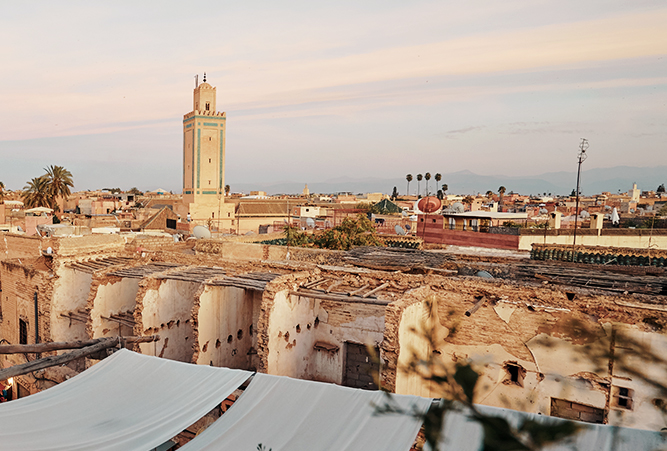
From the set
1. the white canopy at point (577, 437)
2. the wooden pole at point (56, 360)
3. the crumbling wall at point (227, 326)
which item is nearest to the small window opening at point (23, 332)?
the wooden pole at point (56, 360)

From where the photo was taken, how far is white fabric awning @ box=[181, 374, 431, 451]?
18.5 feet

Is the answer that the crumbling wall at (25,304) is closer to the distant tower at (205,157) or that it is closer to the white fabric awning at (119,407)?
the white fabric awning at (119,407)

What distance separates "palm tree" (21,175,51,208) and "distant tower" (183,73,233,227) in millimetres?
13460

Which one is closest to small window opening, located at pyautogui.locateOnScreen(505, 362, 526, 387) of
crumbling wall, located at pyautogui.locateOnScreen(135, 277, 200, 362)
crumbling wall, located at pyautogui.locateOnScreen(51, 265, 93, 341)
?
crumbling wall, located at pyautogui.locateOnScreen(135, 277, 200, 362)

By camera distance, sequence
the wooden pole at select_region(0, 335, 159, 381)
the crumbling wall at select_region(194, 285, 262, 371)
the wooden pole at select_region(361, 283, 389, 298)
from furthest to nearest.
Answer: the crumbling wall at select_region(194, 285, 262, 371), the wooden pole at select_region(361, 283, 389, 298), the wooden pole at select_region(0, 335, 159, 381)

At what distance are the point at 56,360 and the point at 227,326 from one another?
13.6ft

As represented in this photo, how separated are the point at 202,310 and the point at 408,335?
16.9 ft

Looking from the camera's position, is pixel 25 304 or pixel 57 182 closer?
pixel 25 304

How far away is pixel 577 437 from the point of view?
5004 mm

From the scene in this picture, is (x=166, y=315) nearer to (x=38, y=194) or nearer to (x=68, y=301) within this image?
(x=68, y=301)

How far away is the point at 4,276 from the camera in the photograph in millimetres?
17562

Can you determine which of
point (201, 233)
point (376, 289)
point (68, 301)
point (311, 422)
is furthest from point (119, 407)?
point (201, 233)

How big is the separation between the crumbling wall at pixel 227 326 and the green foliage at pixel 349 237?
8233 mm

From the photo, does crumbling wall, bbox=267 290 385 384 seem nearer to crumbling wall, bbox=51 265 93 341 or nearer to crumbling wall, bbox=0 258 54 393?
crumbling wall, bbox=51 265 93 341
